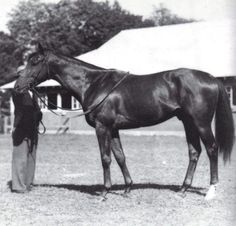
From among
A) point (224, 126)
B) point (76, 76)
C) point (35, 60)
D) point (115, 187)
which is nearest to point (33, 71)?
point (35, 60)

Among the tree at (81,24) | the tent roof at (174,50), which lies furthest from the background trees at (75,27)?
the tent roof at (174,50)

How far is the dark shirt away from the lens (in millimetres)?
8523

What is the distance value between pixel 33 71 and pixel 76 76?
0.74m

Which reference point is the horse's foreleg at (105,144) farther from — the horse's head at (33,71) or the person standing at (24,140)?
the person standing at (24,140)

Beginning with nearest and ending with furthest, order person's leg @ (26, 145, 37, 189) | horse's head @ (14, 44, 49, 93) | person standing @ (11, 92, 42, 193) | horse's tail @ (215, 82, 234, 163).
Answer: horse's tail @ (215, 82, 234, 163) → horse's head @ (14, 44, 49, 93) → person standing @ (11, 92, 42, 193) → person's leg @ (26, 145, 37, 189)

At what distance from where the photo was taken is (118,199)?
304 inches

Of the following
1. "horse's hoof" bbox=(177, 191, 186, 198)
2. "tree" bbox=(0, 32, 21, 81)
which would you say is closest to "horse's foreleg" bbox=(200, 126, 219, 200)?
"horse's hoof" bbox=(177, 191, 186, 198)

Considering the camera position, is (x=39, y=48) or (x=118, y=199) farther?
(x=39, y=48)

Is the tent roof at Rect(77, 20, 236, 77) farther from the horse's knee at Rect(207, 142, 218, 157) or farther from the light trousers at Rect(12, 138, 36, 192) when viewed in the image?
the light trousers at Rect(12, 138, 36, 192)

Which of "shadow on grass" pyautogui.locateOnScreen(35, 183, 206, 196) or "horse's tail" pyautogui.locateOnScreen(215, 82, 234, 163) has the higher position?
"horse's tail" pyautogui.locateOnScreen(215, 82, 234, 163)

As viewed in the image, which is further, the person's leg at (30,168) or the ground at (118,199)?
the person's leg at (30,168)

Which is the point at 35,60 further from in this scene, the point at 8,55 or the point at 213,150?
the point at 8,55

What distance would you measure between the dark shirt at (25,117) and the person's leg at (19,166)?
12 cm

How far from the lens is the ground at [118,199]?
20.7 ft
